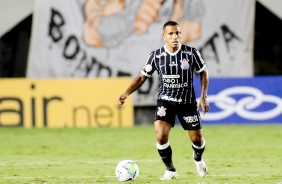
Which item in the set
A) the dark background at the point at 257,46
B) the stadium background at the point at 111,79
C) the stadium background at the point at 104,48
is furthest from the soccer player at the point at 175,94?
the dark background at the point at 257,46

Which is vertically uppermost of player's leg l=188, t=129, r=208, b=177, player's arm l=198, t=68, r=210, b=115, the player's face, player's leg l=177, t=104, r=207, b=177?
the player's face

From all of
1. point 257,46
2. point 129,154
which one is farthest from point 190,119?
point 257,46

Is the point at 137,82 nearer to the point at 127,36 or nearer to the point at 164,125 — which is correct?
the point at 164,125

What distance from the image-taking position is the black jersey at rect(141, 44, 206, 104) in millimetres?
9969

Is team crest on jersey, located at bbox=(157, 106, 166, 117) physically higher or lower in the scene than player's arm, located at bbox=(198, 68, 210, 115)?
lower

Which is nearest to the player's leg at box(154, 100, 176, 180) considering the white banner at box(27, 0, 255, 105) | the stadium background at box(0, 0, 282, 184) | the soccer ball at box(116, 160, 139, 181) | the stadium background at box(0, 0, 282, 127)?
the soccer ball at box(116, 160, 139, 181)

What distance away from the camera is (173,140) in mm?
16188

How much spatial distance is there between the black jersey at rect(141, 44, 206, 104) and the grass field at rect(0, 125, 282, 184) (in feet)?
3.21

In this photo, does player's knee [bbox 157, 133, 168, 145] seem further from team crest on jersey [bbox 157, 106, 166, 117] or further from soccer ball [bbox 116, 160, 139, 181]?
soccer ball [bbox 116, 160, 139, 181]

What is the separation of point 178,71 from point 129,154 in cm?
400

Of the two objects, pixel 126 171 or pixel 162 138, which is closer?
pixel 126 171

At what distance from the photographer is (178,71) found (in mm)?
9961

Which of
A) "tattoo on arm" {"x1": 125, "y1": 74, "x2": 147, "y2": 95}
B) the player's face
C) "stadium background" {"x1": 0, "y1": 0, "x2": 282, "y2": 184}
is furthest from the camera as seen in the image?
"stadium background" {"x1": 0, "y1": 0, "x2": 282, "y2": 184}

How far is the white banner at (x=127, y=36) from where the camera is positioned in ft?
65.3
